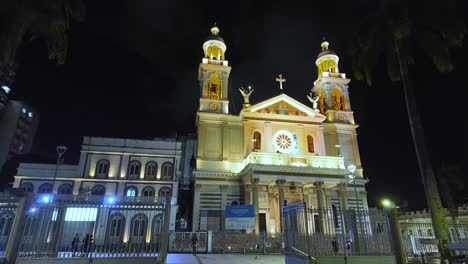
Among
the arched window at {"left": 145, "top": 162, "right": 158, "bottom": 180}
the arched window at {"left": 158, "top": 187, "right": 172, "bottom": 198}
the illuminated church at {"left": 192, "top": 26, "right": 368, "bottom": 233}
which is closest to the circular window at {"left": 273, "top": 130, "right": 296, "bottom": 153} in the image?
the illuminated church at {"left": 192, "top": 26, "right": 368, "bottom": 233}

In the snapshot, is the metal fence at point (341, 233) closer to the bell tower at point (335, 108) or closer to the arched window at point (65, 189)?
the bell tower at point (335, 108)

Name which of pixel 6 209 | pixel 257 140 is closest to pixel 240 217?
pixel 257 140

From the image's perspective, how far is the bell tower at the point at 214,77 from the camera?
31.5 meters

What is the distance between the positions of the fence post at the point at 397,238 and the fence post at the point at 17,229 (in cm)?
1242

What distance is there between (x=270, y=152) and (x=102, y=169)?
1857cm

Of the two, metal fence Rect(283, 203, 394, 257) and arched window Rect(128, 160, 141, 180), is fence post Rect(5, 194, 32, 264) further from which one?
arched window Rect(128, 160, 141, 180)

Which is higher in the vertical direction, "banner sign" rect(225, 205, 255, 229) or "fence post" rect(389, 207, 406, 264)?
"banner sign" rect(225, 205, 255, 229)

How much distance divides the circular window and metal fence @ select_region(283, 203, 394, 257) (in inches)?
775

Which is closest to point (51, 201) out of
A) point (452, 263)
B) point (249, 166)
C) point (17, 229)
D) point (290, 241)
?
point (17, 229)

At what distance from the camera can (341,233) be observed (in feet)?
32.8

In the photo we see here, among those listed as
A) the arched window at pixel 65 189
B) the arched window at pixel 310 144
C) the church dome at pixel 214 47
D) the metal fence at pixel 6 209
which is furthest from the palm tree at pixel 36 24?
the arched window at pixel 310 144

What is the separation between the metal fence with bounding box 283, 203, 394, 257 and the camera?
30.9ft

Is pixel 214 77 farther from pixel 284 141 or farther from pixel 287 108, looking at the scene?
pixel 284 141

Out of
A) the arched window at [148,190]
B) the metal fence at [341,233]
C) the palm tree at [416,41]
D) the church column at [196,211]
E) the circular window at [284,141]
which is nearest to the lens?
the metal fence at [341,233]
